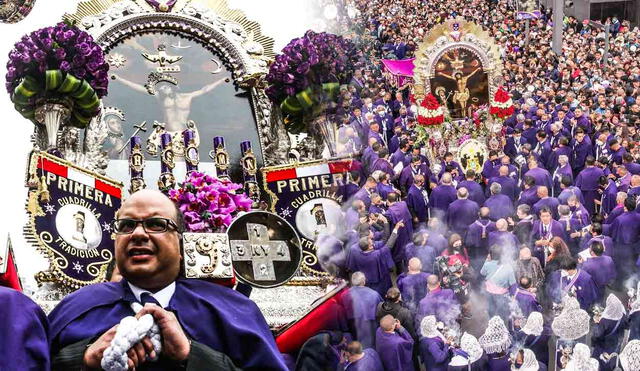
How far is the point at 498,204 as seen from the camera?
515 inches

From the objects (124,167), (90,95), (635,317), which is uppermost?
(90,95)

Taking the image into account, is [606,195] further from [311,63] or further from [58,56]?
[58,56]

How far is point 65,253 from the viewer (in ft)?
29.6

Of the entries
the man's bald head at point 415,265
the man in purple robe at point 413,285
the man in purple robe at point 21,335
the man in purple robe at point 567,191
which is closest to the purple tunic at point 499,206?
the man in purple robe at point 567,191

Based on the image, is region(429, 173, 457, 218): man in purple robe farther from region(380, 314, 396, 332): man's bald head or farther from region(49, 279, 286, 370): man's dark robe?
region(49, 279, 286, 370): man's dark robe

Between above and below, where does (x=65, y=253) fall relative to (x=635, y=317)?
above

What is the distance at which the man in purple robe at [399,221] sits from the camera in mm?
11562

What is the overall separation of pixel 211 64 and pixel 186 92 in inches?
20.0

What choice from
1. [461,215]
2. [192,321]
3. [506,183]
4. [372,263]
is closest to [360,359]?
[372,263]

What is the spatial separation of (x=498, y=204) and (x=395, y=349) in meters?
4.02

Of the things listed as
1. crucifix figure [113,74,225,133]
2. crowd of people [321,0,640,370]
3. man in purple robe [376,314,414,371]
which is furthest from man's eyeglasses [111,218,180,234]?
crucifix figure [113,74,225,133]

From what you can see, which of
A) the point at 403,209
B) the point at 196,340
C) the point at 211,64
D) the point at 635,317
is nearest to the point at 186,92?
the point at 211,64

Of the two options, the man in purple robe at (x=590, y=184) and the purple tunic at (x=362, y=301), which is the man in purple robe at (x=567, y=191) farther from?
the purple tunic at (x=362, y=301)

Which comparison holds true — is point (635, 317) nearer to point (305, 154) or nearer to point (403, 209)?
point (403, 209)
